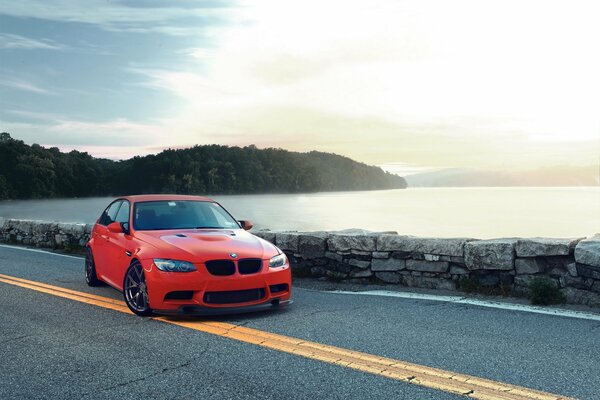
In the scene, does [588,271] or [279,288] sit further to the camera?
[588,271]

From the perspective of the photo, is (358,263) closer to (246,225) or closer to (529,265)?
(246,225)

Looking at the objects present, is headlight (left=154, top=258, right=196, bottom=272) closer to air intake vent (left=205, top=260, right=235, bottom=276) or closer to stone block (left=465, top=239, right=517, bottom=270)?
air intake vent (left=205, top=260, right=235, bottom=276)

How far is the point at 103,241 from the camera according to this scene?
27.5ft

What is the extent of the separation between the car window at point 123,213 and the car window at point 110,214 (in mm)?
164

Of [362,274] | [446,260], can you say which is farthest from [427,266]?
[362,274]

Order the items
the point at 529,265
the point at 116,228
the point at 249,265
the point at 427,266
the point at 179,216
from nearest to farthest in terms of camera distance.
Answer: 1. the point at 249,265
2. the point at 116,228
3. the point at 529,265
4. the point at 179,216
5. the point at 427,266

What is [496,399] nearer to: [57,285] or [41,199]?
[57,285]

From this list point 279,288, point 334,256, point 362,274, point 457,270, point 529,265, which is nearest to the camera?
point 279,288

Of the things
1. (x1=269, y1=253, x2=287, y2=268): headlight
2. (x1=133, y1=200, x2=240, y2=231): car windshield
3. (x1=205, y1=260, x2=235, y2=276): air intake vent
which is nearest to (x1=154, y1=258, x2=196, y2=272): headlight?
(x1=205, y1=260, x2=235, y2=276): air intake vent

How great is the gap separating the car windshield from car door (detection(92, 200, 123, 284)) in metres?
0.79

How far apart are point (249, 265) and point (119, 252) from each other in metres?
2.05

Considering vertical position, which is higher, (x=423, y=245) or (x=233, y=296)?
(x=423, y=245)

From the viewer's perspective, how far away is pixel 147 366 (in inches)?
Answer: 187

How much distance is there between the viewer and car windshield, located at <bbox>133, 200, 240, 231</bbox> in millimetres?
7664
